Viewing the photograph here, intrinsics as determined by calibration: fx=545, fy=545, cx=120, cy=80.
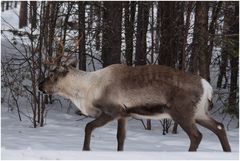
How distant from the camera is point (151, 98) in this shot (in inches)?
277

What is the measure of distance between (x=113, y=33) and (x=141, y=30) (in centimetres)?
59

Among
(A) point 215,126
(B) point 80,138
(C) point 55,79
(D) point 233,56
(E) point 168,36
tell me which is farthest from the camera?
(D) point 233,56

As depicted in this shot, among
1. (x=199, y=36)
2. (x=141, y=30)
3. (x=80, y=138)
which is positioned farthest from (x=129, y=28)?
(x=80, y=138)

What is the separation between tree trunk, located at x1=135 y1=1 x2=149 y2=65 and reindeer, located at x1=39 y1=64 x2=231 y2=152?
3.86 metres

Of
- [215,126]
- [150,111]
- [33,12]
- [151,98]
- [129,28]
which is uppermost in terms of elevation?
[33,12]

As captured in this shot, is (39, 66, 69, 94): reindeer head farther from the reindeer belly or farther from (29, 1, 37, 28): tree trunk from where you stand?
(29, 1, 37, 28): tree trunk

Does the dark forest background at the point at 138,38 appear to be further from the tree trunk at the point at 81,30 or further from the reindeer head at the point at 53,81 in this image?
the reindeer head at the point at 53,81

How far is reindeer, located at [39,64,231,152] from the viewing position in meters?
6.99

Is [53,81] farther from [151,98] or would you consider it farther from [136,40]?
[136,40]

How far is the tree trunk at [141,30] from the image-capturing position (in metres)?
11.1

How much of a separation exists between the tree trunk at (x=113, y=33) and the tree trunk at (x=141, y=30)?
0.40 meters

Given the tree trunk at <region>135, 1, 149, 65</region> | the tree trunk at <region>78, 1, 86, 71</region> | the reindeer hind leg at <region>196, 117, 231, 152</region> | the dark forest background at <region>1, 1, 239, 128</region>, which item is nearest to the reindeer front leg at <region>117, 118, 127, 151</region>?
the reindeer hind leg at <region>196, 117, 231, 152</region>

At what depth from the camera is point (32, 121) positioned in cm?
1074

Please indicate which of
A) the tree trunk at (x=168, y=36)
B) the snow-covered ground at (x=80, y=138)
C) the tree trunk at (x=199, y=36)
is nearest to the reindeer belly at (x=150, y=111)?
the snow-covered ground at (x=80, y=138)
